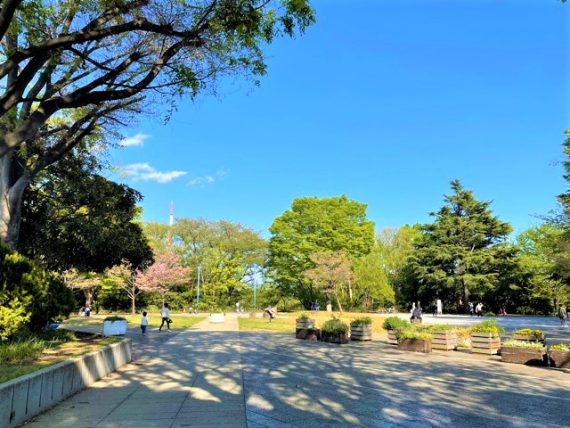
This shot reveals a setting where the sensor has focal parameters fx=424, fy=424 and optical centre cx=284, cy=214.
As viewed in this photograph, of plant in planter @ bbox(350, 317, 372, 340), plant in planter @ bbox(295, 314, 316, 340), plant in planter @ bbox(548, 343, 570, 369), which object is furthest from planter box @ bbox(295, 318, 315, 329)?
plant in planter @ bbox(548, 343, 570, 369)

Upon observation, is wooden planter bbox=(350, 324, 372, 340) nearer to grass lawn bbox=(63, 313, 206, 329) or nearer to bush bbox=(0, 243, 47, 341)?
bush bbox=(0, 243, 47, 341)

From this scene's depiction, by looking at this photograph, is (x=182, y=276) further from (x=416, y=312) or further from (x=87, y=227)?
(x=87, y=227)

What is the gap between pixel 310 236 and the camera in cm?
4666

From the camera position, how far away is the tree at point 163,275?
45750 millimetres

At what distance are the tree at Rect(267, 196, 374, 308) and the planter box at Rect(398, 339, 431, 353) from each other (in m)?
32.5

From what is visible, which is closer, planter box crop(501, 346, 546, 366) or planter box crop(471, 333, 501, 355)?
planter box crop(501, 346, 546, 366)

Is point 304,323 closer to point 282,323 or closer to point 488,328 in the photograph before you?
point 488,328

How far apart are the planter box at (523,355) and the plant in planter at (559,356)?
222 mm

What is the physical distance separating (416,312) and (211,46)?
707 inches

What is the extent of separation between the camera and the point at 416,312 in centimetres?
2127

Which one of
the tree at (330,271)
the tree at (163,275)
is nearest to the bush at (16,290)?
the tree at (330,271)

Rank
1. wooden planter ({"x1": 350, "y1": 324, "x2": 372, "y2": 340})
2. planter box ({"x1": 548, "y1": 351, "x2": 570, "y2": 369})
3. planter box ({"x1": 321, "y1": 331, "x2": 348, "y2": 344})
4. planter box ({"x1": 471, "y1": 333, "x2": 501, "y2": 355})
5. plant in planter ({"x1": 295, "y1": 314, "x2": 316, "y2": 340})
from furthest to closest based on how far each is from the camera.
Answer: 1. plant in planter ({"x1": 295, "y1": 314, "x2": 316, "y2": 340})
2. wooden planter ({"x1": 350, "y1": 324, "x2": 372, "y2": 340})
3. planter box ({"x1": 321, "y1": 331, "x2": 348, "y2": 344})
4. planter box ({"x1": 471, "y1": 333, "x2": 501, "y2": 355})
5. planter box ({"x1": 548, "y1": 351, "x2": 570, "y2": 369})

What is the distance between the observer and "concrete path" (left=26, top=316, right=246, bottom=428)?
520cm

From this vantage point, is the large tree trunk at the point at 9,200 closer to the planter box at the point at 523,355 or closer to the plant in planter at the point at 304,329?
Answer: the plant in planter at the point at 304,329
